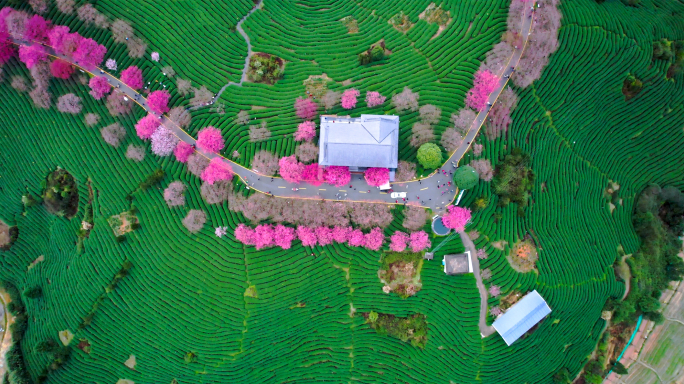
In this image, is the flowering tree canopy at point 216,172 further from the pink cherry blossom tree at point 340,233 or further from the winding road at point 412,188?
the pink cherry blossom tree at point 340,233

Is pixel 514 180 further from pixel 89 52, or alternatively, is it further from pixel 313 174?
pixel 89 52

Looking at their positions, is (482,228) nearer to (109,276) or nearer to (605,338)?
(605,338)

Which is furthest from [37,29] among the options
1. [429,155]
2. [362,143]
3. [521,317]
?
[521,317]

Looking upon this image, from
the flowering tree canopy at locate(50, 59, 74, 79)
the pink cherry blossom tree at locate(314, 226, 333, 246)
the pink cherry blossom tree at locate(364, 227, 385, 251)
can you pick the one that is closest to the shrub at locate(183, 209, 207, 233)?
the pink cherry blossom tree at locate(314, 226, 333, 246)

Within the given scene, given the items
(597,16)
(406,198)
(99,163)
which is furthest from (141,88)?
(597,16)

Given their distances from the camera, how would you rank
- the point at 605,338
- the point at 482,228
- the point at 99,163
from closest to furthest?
the point at 482,228 < the point at 99,163 < the point at 605,338

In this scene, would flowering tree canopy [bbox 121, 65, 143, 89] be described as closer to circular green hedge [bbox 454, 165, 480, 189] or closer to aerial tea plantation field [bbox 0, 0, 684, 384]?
aerial tea plantation field [bbox 0, 0, 684, 384]

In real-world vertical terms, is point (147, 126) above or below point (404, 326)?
above
